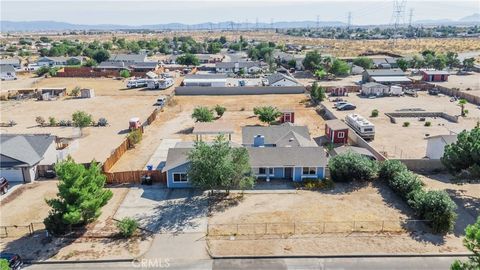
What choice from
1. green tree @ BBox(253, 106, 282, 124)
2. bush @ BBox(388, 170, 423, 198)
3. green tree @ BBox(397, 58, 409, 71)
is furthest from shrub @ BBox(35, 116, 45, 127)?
green tree @ BBox(397, 58, 409, 71)

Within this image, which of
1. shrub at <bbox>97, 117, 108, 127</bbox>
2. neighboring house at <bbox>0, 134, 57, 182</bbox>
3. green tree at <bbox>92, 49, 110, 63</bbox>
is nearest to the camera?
neighboring house at <bbox>0, 134, 57, 182</bbox>

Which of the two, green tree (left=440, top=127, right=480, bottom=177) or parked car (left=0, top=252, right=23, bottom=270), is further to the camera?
green tree (left=440, top=127, right=480, bottom=177)

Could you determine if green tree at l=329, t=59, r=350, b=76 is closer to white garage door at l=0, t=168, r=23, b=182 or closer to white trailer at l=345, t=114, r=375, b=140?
white trailer at l=345, t=114, r=375, b=140

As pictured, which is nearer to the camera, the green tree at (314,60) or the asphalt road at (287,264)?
the asphalt road at (287,264)

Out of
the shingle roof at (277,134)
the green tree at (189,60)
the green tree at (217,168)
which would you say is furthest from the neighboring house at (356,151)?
the green tree at (189,60)

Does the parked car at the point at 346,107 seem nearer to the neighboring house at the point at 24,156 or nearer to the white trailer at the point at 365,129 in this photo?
the white trailer at the point at 365,129
